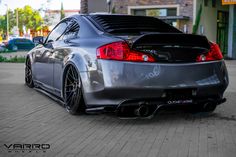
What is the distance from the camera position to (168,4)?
25.5 meters

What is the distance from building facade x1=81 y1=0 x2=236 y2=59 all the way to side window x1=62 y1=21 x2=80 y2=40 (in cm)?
1765

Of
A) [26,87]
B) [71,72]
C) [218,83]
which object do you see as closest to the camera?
[218,83]

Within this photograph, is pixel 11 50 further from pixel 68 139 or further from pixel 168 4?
pixel 68 139

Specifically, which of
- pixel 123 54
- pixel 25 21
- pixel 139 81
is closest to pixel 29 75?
pixel 123 54

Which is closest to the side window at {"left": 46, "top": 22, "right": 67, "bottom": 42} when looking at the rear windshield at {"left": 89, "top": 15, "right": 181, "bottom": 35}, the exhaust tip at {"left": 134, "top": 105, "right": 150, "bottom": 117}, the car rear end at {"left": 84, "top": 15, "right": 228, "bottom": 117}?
the rear windshield at {"left": 89, "top": 15, "right": 181, "bottom": 35}

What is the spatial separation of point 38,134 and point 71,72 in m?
1.32

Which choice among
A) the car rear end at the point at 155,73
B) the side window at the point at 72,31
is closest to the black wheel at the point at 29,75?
the side window at the point at 72,31

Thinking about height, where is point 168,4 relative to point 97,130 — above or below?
above

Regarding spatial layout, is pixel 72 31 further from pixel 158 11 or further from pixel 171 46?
pixel 158 11

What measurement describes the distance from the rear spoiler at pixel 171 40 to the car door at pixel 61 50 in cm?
135

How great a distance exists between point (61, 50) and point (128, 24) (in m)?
1.14

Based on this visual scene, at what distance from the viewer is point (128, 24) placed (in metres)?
5.79

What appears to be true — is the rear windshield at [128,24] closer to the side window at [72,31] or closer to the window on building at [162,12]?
the side window at [72,31]

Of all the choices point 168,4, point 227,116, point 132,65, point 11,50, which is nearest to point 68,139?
point 132,65
